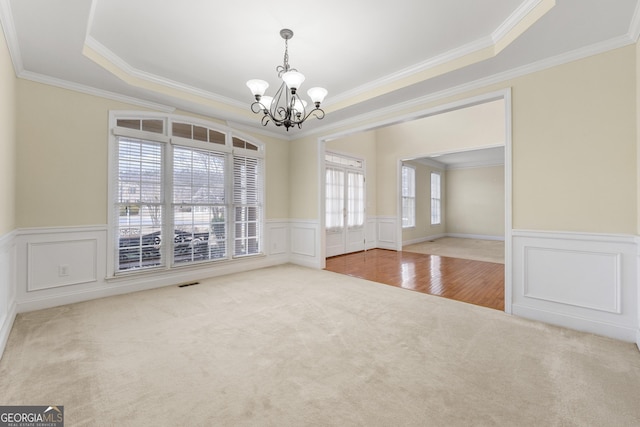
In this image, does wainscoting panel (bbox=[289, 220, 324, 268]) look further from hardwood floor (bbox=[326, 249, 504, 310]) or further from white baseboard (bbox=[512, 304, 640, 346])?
white baseboard (bbox=[512, 304, 640, 346])

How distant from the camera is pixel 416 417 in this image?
1.52m

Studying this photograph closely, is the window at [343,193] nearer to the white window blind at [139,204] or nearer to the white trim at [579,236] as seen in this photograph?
the white window blind at [139,204]

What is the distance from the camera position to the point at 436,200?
9.95 m

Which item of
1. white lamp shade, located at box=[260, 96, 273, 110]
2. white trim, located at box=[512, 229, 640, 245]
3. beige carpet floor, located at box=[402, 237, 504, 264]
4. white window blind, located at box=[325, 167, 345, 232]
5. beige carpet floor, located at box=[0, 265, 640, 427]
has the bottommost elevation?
beige carpet floor, located at box=[0, 265, 640, 427]

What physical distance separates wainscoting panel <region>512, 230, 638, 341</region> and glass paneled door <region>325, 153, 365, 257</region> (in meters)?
4.04

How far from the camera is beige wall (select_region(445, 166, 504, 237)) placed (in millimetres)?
9242

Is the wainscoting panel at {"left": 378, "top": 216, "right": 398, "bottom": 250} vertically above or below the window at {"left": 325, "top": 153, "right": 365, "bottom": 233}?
below

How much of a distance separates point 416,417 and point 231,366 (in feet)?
4.29

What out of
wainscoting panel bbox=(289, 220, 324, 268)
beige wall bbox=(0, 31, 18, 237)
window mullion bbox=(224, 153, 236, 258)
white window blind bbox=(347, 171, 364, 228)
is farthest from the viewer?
white window blind bbox=(347, 171, 364, 228)

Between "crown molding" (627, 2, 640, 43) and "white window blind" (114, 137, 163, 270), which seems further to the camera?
"white window blind" (114, 137, 163, 270)

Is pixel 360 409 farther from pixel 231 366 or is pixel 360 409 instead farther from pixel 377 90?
pixel 377 90

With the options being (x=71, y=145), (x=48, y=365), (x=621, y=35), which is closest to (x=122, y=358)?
(x=48, y=365)

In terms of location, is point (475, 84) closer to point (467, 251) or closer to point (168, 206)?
point (168, 206)

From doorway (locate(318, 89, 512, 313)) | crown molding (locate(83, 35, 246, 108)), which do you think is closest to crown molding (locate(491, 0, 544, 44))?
doorway (locate(318, 89, 512, 313))
